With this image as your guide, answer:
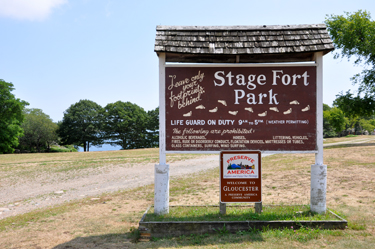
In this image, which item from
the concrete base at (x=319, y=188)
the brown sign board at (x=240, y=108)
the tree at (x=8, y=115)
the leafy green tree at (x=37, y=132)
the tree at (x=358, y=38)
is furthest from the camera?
the leafy green tree at (x=37, y=132)

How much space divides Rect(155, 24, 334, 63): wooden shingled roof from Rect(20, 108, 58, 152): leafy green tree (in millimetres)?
54743

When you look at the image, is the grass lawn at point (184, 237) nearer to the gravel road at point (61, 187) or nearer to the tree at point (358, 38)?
the gravel road at point (61, 187)

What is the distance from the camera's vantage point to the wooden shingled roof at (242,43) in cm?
632

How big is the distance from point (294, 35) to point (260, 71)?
123 centimetres

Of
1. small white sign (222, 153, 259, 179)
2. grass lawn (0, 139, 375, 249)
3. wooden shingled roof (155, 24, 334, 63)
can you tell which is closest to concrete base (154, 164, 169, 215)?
grass lawn (0, 139, 375, 249)

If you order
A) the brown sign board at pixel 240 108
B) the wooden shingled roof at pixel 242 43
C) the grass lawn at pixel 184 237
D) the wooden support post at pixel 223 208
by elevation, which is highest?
the wooden shingled roof at pixel 242 43

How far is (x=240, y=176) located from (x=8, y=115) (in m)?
43.4

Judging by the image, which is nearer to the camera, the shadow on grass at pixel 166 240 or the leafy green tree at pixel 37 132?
the shadow on grass at pixel 166 240

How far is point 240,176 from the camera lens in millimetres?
6555

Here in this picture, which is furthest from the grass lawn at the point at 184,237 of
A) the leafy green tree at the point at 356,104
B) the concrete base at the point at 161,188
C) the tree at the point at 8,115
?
the tree at the point at 8,115

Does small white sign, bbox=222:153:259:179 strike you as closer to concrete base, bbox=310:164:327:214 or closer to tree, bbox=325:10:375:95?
concrete base, bbox=310:164:327:214

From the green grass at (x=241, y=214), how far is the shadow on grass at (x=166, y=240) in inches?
17.3

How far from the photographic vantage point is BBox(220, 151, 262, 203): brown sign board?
21.2ft

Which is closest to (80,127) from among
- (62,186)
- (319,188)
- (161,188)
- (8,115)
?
(8,115)
